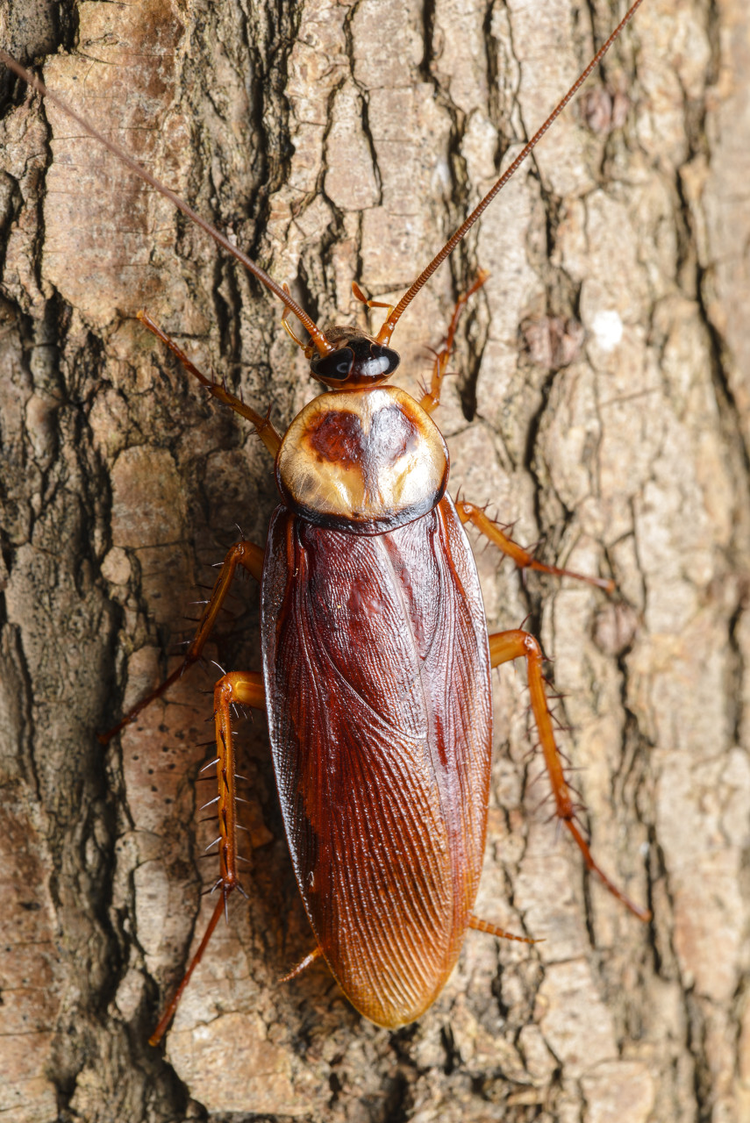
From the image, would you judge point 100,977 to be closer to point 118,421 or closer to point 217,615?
point 217,615

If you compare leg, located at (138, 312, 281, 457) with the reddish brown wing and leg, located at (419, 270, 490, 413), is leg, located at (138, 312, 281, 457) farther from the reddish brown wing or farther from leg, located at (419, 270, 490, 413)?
leg, located at (419, 270, 490, 413)

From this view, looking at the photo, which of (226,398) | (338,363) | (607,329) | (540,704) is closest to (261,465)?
(226,398)

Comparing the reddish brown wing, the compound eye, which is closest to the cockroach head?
the compound eye

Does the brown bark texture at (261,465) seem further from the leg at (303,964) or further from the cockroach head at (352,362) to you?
the cockroach head at (352,362)

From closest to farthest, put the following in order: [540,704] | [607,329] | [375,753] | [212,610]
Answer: [375,753], [212,610], [540,704], [607,329]

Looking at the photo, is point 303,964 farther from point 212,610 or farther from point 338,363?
point 338,363
